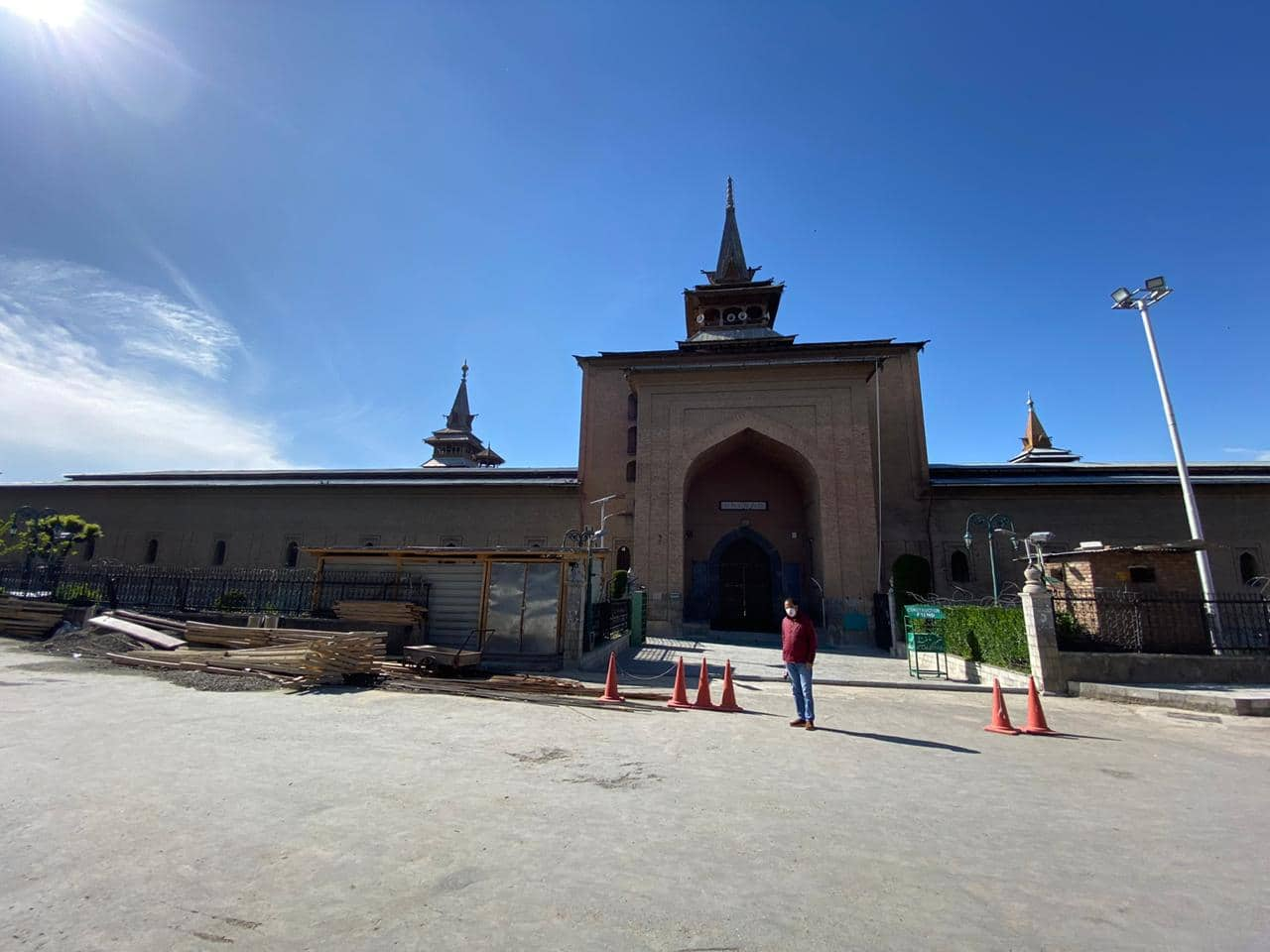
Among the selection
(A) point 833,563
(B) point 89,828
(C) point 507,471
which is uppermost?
(C) point 507,471

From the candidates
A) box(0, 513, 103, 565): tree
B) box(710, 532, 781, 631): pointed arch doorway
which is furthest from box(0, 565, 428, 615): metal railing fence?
box(710, 532, 781, 631): pointed arch doorway

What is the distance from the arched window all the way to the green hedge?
1692cm

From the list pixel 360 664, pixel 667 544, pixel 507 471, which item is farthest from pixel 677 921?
pixel 507 471

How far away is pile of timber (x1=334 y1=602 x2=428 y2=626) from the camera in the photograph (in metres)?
13.2

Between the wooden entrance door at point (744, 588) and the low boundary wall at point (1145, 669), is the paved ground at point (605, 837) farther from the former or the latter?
the wooden entrance door at point (744, 588)

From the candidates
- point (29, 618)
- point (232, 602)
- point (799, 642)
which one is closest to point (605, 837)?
point (799, 642)

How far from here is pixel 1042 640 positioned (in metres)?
11.1

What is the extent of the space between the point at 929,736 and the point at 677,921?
19.7 feet

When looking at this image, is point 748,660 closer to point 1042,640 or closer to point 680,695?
→ point 1042,640

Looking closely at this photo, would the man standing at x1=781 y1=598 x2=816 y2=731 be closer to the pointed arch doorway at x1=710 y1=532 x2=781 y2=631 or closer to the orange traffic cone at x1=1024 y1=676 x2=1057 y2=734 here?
the orange traffic cone at x1=1024 y1=676 x2=1057 y2=734

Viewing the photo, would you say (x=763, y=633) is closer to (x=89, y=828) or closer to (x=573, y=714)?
(x=573, y=714)

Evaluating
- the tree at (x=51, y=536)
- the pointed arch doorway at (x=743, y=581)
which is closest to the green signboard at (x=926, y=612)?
the pointed arch doorway at (x=743, y=581)

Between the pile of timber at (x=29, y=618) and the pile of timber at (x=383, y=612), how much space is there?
27.3 feet

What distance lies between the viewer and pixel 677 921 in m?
2.90
